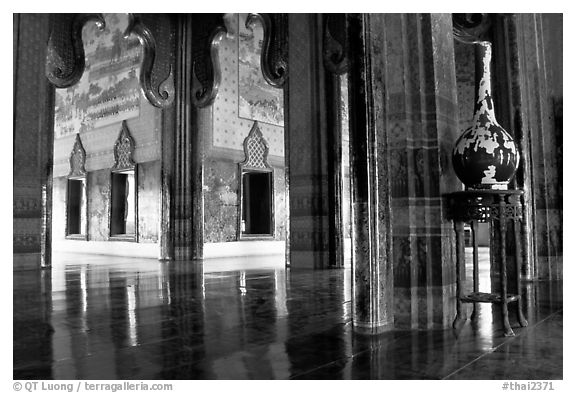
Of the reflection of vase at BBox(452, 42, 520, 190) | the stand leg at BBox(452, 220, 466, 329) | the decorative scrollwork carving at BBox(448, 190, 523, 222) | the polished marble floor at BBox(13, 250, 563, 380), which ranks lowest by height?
the polished marble floor at BBox(13, 250, 563, 380)

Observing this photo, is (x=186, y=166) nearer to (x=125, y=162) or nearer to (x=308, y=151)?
(x=125, y=162)

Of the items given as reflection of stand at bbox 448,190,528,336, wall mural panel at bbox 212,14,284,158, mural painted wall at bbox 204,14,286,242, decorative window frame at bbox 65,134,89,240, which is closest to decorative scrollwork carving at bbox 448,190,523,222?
reflection of stand at bbox 448,190,528,336

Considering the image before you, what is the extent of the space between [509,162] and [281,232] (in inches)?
446

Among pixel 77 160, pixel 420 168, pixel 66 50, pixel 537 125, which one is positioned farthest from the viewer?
pixel 77 160

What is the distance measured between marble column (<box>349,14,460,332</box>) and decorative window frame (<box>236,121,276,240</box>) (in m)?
9.80

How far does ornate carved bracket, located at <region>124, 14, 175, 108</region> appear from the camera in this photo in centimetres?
1035

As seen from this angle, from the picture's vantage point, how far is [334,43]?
28.9 ft

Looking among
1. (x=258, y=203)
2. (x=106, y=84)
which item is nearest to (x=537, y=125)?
(x=258, y=203)

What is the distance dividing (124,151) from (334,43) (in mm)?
7578

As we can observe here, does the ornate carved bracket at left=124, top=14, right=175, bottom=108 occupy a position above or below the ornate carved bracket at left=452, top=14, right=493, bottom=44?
above

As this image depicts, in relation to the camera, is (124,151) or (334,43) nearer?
(334,43)

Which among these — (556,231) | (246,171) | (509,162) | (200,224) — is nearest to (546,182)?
(556,231)

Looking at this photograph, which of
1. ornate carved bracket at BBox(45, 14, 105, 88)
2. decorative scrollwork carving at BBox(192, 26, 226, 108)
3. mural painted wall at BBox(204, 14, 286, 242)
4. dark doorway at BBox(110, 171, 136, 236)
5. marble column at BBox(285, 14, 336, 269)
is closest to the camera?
marble column at BBox(285, 14, 336, 269)

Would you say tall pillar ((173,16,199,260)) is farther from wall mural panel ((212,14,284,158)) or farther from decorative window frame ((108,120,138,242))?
decorative window frame ((108,120,138,242))
